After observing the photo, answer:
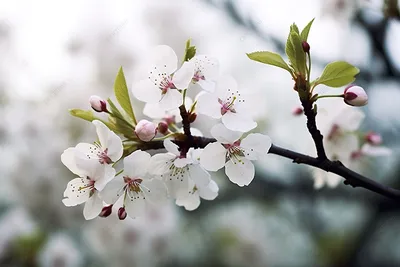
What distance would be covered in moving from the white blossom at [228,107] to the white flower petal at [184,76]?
0.02 meters

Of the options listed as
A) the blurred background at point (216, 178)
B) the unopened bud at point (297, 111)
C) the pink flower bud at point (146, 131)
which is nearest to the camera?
the pink flower bud at point (146, 131)

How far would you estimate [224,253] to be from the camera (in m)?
2.05

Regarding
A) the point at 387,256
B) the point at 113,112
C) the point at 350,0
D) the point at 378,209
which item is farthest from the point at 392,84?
the point at 113,112

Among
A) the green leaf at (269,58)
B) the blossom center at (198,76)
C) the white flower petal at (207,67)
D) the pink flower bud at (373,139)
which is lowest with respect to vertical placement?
the pink flower bud at (373,139)

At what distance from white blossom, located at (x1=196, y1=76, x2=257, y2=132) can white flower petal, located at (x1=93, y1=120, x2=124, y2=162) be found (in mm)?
84

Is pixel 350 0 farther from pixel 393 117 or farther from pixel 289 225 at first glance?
pixel 289 225

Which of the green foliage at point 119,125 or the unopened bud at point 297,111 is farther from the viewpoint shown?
the unopened bud at point 297,111

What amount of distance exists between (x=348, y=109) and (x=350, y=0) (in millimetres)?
733

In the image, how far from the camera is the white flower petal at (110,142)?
17.2 inches

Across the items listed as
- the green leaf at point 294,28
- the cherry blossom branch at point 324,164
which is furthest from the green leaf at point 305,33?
the cherry blossom branch at point 324,164

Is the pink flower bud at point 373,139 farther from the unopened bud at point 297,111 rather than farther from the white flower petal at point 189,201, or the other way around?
the white flower petal at point 189,201

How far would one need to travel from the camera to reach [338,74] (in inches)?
17.7

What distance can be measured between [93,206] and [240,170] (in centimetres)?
15

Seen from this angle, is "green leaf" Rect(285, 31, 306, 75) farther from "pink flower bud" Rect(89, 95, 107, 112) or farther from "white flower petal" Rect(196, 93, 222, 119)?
"pink flower bud" Rect(89, 95, 107, 112)
